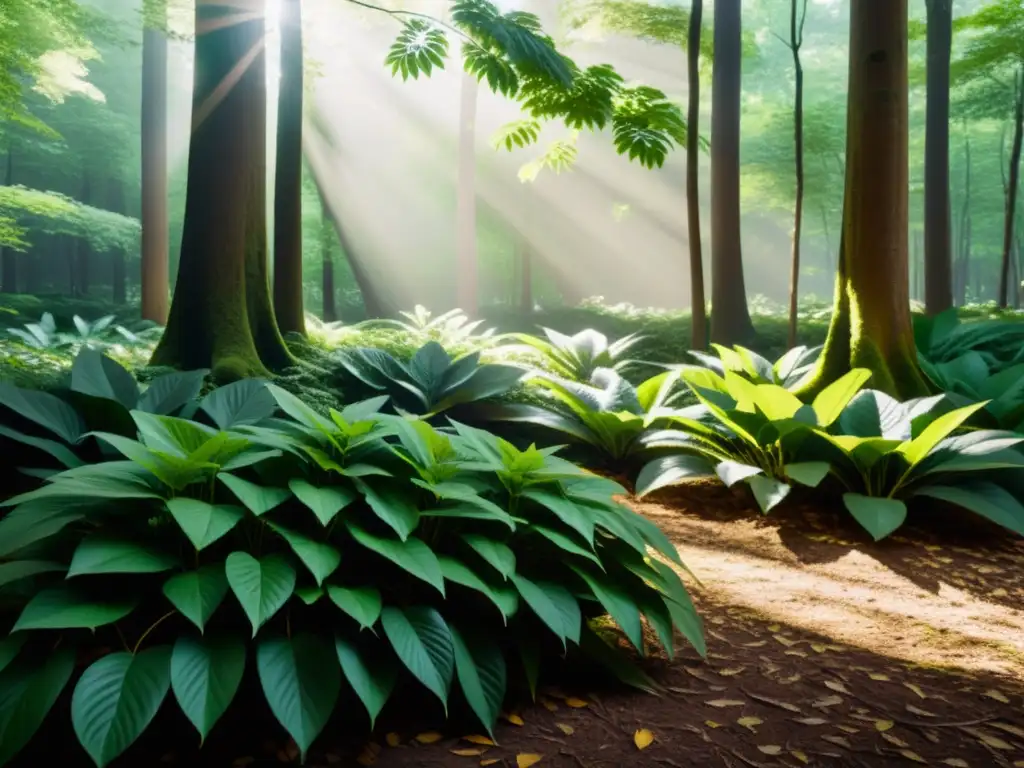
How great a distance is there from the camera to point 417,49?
5516mm

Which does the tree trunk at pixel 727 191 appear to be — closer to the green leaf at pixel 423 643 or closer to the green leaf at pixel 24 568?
the green leaf at pixel 423 643

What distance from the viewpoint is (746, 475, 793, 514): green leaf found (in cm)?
391

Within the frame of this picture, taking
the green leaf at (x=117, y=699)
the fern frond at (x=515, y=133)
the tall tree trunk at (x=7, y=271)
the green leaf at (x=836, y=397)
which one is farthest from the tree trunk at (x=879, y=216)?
the tall tree trunk at (x=7, y=271)

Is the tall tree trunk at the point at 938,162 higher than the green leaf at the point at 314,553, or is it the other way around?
the tall tree trunk at the point at 938,162

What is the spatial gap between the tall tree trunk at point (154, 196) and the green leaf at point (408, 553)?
1162cm

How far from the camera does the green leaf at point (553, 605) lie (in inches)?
80.9

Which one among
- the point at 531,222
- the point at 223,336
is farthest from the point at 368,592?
the point at 531,222

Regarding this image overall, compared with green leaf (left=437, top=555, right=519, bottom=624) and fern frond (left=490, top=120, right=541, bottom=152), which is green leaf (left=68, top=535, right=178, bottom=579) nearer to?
green leaf (left=437, top=555, right=519, bottom=624)

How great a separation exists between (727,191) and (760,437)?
592 cm

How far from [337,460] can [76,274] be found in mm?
30665

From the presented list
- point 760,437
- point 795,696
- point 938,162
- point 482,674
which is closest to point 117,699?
point 482,674

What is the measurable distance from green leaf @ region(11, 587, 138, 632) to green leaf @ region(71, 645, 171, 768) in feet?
0.32

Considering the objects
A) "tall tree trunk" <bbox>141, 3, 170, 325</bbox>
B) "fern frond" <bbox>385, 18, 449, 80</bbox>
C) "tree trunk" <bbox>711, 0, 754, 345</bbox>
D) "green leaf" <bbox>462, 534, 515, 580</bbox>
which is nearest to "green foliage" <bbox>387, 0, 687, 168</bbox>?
"fern frond" <bbox>385, 18, 449, 80</bbox>

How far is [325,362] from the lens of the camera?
5.70 metres
